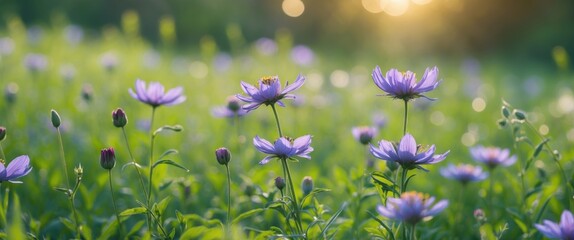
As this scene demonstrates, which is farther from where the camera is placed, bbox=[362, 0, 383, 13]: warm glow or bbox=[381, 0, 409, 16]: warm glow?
bbox=[362, 0, 383, 13]: warm glow

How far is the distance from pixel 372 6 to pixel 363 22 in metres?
0.33

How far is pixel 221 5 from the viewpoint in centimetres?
1002

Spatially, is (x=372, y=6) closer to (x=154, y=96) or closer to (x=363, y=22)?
(x=363, y=22)

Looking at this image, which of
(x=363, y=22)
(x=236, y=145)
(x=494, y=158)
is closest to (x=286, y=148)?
(x=494, y=158)

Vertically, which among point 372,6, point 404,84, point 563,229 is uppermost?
point 404,84

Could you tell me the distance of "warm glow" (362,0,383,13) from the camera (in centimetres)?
1011

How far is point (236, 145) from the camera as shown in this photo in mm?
2967

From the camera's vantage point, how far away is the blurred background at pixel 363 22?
9289 mm

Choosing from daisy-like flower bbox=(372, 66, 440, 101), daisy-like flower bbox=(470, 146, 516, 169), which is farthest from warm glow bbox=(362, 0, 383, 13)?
daisy-like flower bbox=(372, 66, 440, 101)

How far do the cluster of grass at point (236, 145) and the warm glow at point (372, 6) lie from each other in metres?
3.93

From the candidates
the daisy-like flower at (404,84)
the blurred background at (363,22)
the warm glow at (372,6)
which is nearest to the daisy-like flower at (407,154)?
the daisy-like flower at (404,84)

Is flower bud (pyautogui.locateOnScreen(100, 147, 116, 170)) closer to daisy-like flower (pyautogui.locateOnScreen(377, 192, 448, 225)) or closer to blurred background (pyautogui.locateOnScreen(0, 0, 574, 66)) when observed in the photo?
daisy-like flower (pyautogui.locateOnScreen(377, 192, 448, 225))

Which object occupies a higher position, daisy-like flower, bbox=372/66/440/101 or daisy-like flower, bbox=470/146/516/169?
daisy-like flower, bbox=372/66/440/101

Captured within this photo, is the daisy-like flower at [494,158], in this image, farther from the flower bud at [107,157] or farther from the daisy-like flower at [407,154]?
the flower bud at [107,157]
